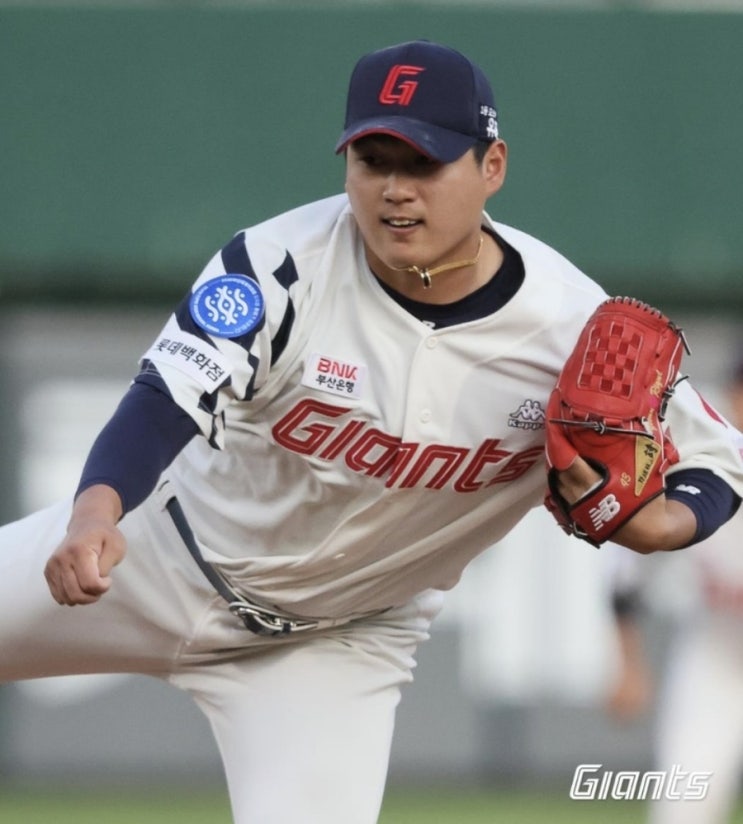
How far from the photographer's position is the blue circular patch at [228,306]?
3498mm

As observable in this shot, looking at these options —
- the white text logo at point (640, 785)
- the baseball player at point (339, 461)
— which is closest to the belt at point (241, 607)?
the baseball player at point (339, 461)

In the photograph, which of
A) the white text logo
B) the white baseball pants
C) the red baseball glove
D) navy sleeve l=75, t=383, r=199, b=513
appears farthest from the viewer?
the white text logo

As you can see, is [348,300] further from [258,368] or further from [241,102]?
[241,102]

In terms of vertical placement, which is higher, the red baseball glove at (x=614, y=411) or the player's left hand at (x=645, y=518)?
the red baseball glove at (x=614, y=411)

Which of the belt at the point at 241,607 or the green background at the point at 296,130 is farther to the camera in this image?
the green background at the point at 296,130

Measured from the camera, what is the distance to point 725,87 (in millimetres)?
8555

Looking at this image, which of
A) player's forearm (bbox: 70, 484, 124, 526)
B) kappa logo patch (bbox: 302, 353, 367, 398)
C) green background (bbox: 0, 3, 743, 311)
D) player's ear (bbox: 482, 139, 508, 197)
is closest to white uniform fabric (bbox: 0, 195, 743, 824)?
kappa logo patch (bbox: 302, 353, 367, 398)

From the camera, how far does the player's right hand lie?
120 inches

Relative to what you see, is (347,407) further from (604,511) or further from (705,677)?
(705,677)

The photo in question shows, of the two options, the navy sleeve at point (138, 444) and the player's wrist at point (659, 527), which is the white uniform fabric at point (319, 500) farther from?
the player's wrist at point (659, 527)

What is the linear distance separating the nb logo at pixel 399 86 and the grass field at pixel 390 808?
4251mm

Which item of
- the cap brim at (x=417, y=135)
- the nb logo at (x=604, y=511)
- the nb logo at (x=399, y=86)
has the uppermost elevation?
the nb logo at (x=399, y=86)

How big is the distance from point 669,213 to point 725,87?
0.64m

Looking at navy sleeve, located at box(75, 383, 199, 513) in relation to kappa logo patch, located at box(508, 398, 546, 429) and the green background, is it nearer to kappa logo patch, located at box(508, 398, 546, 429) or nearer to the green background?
kappa logo patch, located at box(508, 398, 546, 429)
